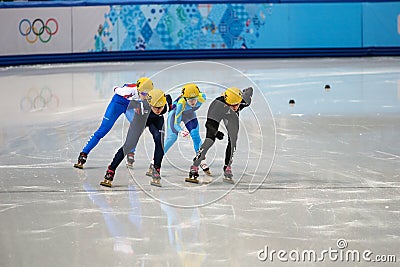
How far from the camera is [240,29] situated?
754 inches

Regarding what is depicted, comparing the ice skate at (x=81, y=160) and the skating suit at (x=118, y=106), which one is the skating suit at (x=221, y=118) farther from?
the ice skate at (x=81, y=160)

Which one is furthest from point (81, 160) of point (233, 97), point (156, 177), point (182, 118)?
point (233, 97)

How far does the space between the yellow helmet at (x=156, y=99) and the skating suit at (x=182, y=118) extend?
27cm

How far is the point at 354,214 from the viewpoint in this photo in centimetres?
551

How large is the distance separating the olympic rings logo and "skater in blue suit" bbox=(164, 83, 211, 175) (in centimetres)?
1187

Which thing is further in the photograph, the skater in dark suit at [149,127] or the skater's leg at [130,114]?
the skater's leg at [130,114]

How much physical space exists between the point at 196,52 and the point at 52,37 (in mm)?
3375

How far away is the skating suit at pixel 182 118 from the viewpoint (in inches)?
247

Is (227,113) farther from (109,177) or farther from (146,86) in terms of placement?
(109,177)

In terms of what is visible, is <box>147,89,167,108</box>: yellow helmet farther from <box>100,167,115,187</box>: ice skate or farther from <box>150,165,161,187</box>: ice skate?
<box>100,167,115,187</box>: ice skate

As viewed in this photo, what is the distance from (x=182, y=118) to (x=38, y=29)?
12348 mm

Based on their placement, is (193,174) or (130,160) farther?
(130,160)

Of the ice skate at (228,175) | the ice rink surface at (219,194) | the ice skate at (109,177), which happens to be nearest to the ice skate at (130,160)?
the ice rink surface at (219,194)

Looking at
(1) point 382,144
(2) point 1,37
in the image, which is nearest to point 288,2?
(2) point 1,37
